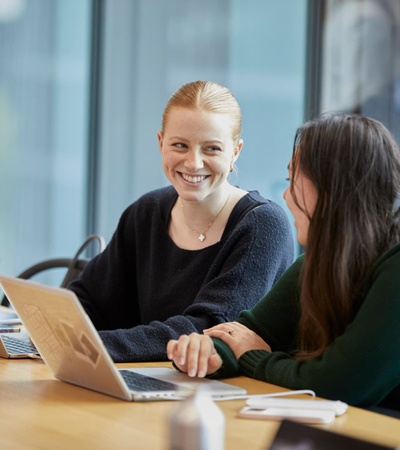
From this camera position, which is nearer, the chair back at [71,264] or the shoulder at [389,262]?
the shoulder at [389,262]

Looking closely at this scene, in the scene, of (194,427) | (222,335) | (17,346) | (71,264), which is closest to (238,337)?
(222,335)

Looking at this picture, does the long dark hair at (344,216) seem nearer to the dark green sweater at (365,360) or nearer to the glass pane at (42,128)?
the dark green sweater at (365,360)

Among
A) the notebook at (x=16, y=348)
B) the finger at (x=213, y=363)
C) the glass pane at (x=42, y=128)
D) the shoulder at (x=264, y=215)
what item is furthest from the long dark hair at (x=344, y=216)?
the glass pane at (x=42, y=128)

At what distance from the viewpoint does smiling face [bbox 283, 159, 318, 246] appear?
1891mm

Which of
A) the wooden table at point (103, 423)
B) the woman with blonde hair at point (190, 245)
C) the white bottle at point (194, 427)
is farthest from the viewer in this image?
the woman with blonde hair at point (190, 245)

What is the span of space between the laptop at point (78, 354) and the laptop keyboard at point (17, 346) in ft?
0.89

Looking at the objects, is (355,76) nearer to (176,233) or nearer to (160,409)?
(176,233)

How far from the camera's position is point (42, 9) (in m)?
5.26

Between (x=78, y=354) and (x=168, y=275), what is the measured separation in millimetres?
856

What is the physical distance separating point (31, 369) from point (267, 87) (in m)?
3.30

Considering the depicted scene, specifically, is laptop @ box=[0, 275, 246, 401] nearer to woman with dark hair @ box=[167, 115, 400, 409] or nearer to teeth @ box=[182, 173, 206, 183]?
woman with dark hair @ box=[167, 115, 400, 409]

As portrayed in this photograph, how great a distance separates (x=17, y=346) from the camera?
2248 mm

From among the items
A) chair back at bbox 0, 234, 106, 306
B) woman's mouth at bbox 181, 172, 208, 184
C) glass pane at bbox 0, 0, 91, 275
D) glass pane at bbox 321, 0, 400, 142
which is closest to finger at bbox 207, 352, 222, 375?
woman's mouth at bbox 181, 172, 208, 184

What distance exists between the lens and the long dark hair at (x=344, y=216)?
1.81m
